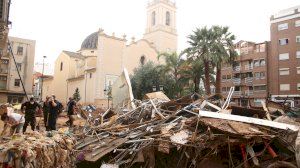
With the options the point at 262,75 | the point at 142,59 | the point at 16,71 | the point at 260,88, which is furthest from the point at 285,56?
the point at 16,71

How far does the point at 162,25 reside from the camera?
6259 centimetres

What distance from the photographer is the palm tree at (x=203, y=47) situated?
103 feet

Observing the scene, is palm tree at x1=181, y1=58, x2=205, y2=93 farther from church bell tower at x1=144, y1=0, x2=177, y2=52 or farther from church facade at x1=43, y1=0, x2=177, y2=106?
church bell tower at x1=144, y1=0, x2=177, y2=52

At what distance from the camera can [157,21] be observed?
63.7 m

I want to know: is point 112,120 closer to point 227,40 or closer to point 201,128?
point 201,128

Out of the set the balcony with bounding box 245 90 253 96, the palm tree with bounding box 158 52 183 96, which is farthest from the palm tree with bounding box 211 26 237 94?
the balcony with bounding box 245 90 253 96

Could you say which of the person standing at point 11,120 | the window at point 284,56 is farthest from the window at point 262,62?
the person standing at point 11,120

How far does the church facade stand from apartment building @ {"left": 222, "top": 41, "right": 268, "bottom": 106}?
42.4 ft

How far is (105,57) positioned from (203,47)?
922 inches

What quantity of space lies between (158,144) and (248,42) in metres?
50.0

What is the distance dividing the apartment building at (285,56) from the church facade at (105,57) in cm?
1848

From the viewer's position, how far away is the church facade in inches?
2005

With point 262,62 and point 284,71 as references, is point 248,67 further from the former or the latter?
point 284,71

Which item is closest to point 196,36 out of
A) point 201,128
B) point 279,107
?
point 279,107
